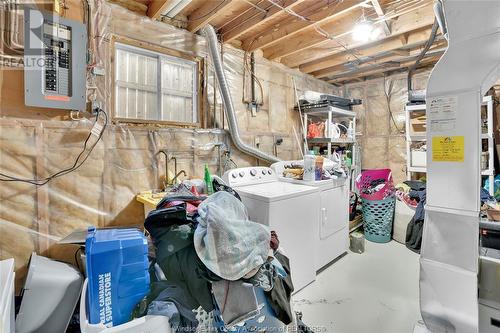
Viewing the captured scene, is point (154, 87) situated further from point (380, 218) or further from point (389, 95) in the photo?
point (389, 95)

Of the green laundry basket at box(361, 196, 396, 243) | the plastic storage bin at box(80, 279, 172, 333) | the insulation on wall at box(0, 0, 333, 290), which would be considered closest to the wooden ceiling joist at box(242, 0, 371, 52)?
the insulation on wall at box(0, 0, 333, 290)

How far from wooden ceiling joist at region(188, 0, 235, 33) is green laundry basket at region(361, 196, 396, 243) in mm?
2778

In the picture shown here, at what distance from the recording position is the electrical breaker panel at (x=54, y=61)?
176 centimetres

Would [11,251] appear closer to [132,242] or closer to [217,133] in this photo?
[132,242]

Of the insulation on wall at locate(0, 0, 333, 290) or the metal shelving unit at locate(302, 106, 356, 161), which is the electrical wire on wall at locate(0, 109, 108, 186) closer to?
the insulation on wall at locate(0, 0, 333, 290)

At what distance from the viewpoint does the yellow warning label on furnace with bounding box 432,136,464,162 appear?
4.18ft

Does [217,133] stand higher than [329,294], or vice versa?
[217,133]

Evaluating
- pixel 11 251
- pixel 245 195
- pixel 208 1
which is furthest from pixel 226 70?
pixel 11 251

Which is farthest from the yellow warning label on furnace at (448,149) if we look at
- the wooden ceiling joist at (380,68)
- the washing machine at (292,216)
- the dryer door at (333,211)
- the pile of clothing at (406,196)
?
the wooden ceiling joist at (380,68)

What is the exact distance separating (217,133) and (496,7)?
2304 millimetres

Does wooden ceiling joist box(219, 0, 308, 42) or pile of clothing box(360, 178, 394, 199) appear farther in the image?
pile of clothing box(360, 178, 394, 199)

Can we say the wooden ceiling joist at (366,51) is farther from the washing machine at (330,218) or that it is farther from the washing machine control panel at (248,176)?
the washing machine control panel at (248,176)

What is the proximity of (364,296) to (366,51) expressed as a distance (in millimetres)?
2967

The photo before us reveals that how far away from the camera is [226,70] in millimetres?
2973
